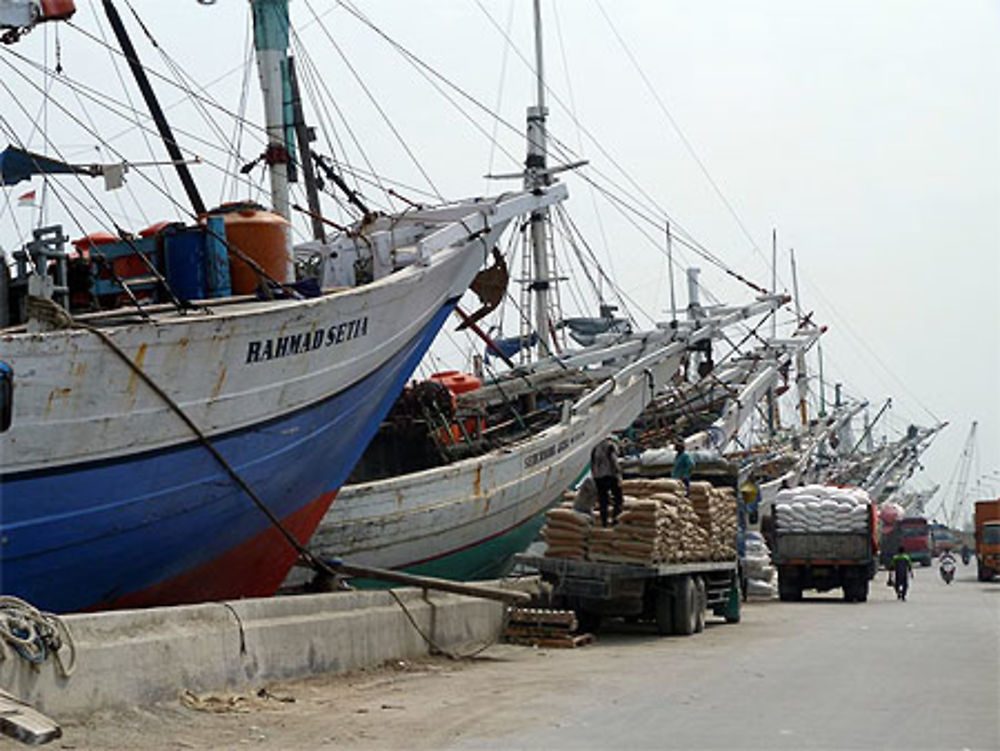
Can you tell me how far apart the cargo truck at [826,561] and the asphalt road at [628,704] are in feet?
42.2

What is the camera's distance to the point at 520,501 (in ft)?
82.3

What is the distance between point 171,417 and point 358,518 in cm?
750

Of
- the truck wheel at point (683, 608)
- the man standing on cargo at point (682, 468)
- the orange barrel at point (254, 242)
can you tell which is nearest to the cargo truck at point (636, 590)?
the truck wheel at point (683, 608)

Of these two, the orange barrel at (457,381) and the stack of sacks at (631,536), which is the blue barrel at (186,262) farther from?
the orange barrel at (457,381)

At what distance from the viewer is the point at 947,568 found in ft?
144

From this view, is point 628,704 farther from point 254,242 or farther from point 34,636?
point 254,242

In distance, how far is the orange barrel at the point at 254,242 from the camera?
15664 mm

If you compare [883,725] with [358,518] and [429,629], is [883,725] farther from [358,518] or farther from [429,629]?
[358,518]

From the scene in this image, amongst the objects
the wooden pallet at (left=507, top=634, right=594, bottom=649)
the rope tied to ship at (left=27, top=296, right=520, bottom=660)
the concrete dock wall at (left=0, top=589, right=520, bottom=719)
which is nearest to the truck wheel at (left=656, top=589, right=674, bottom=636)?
the wooden pallet at (left=507, top=634, right=594, bottom=649)

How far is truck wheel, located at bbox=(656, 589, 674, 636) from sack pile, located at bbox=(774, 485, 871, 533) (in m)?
12.9

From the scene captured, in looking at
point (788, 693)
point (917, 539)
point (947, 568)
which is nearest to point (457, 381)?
point (788, 693)

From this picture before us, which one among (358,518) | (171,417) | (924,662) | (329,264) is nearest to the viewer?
(171,417)

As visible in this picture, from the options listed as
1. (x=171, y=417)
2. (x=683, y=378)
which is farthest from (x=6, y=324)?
(x=683, y=378)

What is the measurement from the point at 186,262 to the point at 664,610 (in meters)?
7.43
